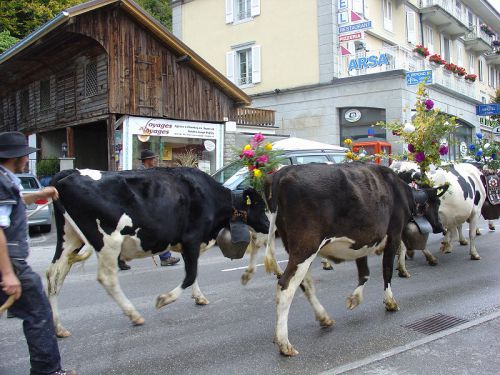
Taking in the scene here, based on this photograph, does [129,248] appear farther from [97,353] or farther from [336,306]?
[336,306]

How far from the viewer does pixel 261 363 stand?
422cm

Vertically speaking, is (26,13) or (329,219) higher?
(26,13)

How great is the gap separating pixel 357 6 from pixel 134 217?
2113 centimetres

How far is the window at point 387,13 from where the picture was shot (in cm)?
2523

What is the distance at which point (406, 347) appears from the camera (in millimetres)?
4465

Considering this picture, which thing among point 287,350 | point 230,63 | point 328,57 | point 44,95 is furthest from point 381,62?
point 287,350

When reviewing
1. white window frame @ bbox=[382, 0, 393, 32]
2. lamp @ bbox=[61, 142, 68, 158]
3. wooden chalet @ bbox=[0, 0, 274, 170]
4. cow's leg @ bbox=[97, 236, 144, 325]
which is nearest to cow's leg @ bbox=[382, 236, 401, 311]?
cow's leg @ bbox=[97, 236, 144, 325]

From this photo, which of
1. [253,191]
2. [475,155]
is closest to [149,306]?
[253,191]

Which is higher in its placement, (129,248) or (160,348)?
(129,248)

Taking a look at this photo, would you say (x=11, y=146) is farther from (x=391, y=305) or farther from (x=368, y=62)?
(x=368, y=62)

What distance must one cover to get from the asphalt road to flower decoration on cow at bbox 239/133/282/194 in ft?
4.84

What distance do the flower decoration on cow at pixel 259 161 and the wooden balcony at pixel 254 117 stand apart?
14.7m

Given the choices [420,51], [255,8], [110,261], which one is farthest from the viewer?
[255,8]

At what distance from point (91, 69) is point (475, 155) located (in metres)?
13.3
